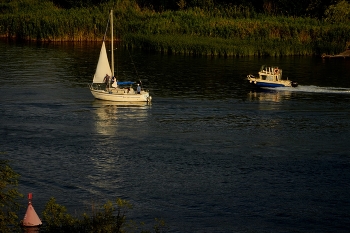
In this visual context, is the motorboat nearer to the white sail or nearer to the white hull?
the white hull

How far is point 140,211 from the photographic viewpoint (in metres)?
35.6

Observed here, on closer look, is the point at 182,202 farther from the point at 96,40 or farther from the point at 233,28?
the point at 96,40

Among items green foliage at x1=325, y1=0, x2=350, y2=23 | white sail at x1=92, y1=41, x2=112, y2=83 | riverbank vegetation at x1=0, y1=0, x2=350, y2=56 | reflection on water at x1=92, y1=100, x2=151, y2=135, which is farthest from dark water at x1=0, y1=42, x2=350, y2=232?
green foliage at x1=325, y1=0, x2=350, y2=23

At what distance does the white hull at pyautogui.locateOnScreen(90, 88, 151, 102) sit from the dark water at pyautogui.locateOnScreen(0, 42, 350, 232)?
25.4 inches

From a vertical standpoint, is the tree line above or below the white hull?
above

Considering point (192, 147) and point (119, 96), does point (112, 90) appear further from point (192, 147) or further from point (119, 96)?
point (192, 147)

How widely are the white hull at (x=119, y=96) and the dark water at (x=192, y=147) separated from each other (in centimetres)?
64

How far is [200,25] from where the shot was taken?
104m

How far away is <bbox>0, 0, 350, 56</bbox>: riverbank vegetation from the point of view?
98.2 m

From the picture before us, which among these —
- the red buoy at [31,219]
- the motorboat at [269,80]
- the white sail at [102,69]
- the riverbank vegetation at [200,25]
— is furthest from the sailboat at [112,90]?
the riverbank vegetation at [200,25]

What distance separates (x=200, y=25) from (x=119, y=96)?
143 feet

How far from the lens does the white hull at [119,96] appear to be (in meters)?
62.4

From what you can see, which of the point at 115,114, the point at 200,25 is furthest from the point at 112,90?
the point at 200,25

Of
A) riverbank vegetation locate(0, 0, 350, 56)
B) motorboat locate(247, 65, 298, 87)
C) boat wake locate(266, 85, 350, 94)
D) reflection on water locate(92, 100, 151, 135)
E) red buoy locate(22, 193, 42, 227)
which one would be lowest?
red buoy locate(22, 193, 42, 227)
